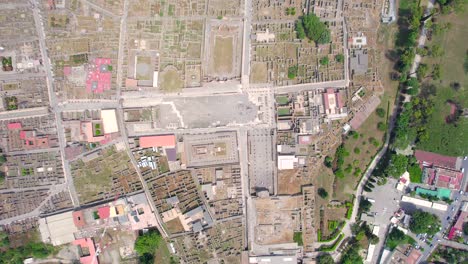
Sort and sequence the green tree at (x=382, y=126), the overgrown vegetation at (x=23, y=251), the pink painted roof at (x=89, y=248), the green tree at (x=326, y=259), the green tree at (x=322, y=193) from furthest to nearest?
the green tree at (x=322, y=193) → the green tree at (x=382, y=126) → the pink painted roof at (x=89, y=248) → the green tree at (x=326, y=259) → the overgrown vegetation at (x=23, y=251)

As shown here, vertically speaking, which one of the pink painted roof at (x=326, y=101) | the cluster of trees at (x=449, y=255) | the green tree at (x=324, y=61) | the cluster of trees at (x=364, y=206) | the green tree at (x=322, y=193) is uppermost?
the green tree at (x=324, y=61)

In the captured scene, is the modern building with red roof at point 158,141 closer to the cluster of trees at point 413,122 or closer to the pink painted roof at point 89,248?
the pink painted roof at point 89,248

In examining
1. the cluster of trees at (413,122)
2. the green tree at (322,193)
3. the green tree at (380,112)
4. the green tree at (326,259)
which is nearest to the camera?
the cluster of trees at (413,122)

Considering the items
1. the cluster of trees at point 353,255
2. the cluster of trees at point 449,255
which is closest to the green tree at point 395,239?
the cluster of trees at point 353,255

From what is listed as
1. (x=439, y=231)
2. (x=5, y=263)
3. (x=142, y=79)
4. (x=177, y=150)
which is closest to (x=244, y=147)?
(x=177, y=150)

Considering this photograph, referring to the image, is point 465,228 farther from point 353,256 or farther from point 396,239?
point 353,256

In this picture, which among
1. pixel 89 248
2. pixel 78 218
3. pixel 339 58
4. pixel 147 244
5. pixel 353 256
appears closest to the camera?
pixel 147 244

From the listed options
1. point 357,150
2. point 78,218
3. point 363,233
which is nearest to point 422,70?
point 357,150
